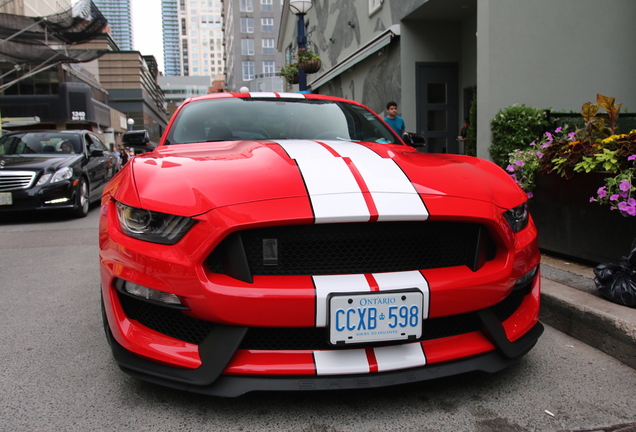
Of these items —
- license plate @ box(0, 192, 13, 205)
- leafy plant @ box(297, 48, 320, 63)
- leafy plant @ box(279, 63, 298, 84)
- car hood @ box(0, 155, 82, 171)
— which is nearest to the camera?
license plate @ box(0, 192, 13, 205)

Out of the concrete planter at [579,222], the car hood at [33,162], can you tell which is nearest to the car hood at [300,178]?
the concrete planter at [579,222]

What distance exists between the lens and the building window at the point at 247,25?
7494 centimetres

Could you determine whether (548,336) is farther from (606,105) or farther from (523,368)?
(606,105)

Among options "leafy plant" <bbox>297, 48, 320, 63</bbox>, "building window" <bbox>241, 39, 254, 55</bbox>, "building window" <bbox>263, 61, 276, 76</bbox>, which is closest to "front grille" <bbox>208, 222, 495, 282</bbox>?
"leafy plant" <bbox>297, 48, 320, 63</bbox>

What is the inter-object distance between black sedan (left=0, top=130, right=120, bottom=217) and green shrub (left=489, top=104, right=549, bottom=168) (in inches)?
249

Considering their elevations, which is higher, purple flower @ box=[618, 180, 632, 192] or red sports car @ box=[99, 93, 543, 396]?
purple flower @ box=[618, 180, 632, 192]

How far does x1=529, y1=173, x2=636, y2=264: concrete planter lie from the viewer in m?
3.37

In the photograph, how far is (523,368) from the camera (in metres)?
2.30

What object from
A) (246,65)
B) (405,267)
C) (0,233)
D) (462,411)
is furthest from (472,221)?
(246,65)

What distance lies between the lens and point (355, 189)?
195 cm

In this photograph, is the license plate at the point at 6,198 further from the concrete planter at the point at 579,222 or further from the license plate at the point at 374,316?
the license plate at the point at 374,316

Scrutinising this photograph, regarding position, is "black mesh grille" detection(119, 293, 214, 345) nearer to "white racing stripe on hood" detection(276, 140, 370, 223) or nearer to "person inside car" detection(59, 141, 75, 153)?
"white racing stripe on hood" detection(276, 140, 370, 223)

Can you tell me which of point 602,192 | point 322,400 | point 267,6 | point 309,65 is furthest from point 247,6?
point 322,400

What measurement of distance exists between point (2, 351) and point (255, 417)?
5.11ft
